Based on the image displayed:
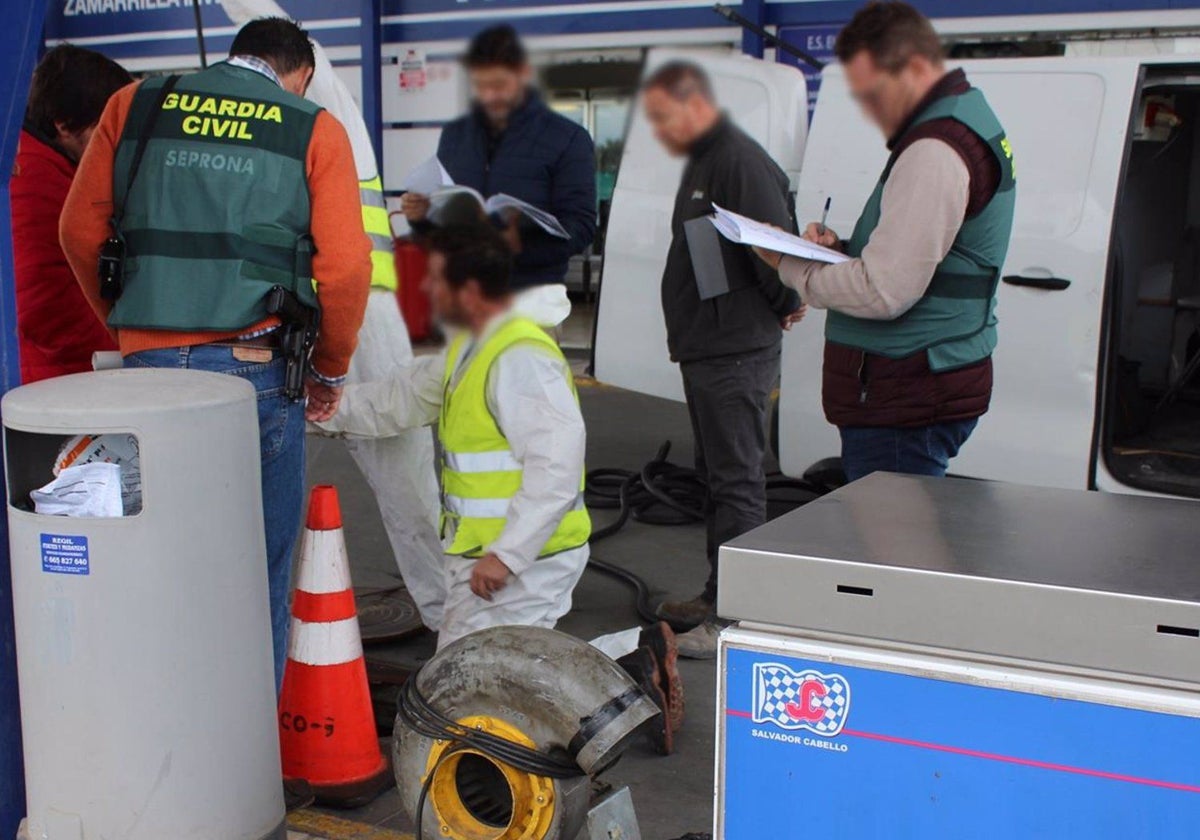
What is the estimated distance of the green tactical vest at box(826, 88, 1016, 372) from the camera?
291cm

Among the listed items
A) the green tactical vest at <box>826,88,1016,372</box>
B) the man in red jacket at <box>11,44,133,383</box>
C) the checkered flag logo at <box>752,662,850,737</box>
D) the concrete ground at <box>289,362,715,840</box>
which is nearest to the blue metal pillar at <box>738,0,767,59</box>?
the concrete ground at <box>289,362,715,840</box>

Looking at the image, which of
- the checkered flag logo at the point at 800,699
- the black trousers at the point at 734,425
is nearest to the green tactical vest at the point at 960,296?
the black trousers at the point at 734,425

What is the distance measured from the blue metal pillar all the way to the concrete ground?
7.56 feet

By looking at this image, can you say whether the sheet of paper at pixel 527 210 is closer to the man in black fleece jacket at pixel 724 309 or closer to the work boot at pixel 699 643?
the man in black fleece jacket at pixel 724 309

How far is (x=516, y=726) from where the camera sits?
2174 millimetres

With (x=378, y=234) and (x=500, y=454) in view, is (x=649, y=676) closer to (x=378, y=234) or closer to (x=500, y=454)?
(x=500, y=454)

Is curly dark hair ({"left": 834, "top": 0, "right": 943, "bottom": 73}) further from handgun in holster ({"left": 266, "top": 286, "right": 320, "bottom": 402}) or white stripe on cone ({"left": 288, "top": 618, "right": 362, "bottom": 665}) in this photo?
white stripe on cone ({"left": 288, "top": 618, "right": 362, "bottom": 665})

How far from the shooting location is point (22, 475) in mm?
2414

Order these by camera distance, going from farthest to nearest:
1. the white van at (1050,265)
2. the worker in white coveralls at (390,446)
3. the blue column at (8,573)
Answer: the white van at (1050,265), the worker in white coveralls at (390,446), the blue column at (8,573)

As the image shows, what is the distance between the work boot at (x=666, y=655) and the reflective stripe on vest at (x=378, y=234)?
1424mm

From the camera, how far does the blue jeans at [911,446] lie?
3.03 metres

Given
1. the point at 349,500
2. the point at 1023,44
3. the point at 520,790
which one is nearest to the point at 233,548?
the point at 520,790

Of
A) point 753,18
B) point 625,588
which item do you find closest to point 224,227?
point 625,588

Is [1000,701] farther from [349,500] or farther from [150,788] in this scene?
[349,500]
